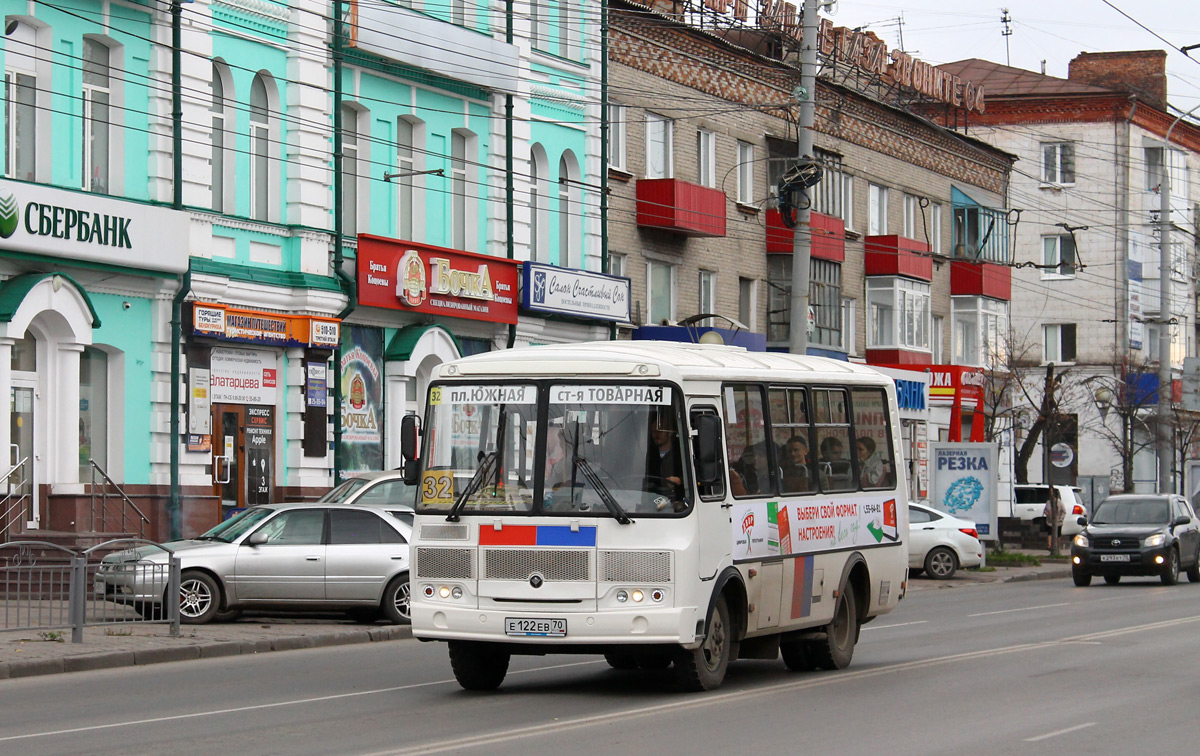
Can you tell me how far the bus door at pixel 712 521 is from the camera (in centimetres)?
1356

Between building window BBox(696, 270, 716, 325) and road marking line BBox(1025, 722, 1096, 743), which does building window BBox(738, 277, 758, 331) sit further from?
road marking line BBox(1025, 722, 1096, 743)

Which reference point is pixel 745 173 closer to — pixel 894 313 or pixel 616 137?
pixel 616 137

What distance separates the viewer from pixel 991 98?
2785 inches

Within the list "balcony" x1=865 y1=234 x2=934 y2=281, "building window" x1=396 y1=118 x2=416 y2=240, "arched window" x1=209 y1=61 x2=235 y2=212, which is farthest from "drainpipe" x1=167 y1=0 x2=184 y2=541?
"balcony" x1=865 y1=234 x2=934 y2=281

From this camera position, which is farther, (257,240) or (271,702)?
(257,240)

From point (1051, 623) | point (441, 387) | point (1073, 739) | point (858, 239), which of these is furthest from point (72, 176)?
point (858, 239)

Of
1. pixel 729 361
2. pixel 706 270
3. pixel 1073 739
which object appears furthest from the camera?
pixel 706 270

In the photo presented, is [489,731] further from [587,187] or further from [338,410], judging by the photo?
[587,187]

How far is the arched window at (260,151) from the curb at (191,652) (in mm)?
10486

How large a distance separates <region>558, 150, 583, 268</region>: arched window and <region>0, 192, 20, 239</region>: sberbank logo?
48.0 ft

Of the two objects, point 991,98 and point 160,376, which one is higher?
point 991,98

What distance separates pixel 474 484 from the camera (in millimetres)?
13773

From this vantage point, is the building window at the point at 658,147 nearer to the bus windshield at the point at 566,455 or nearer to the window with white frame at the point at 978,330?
the window with white frame at the point at 978,330

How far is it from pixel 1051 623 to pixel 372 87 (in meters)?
15.6
